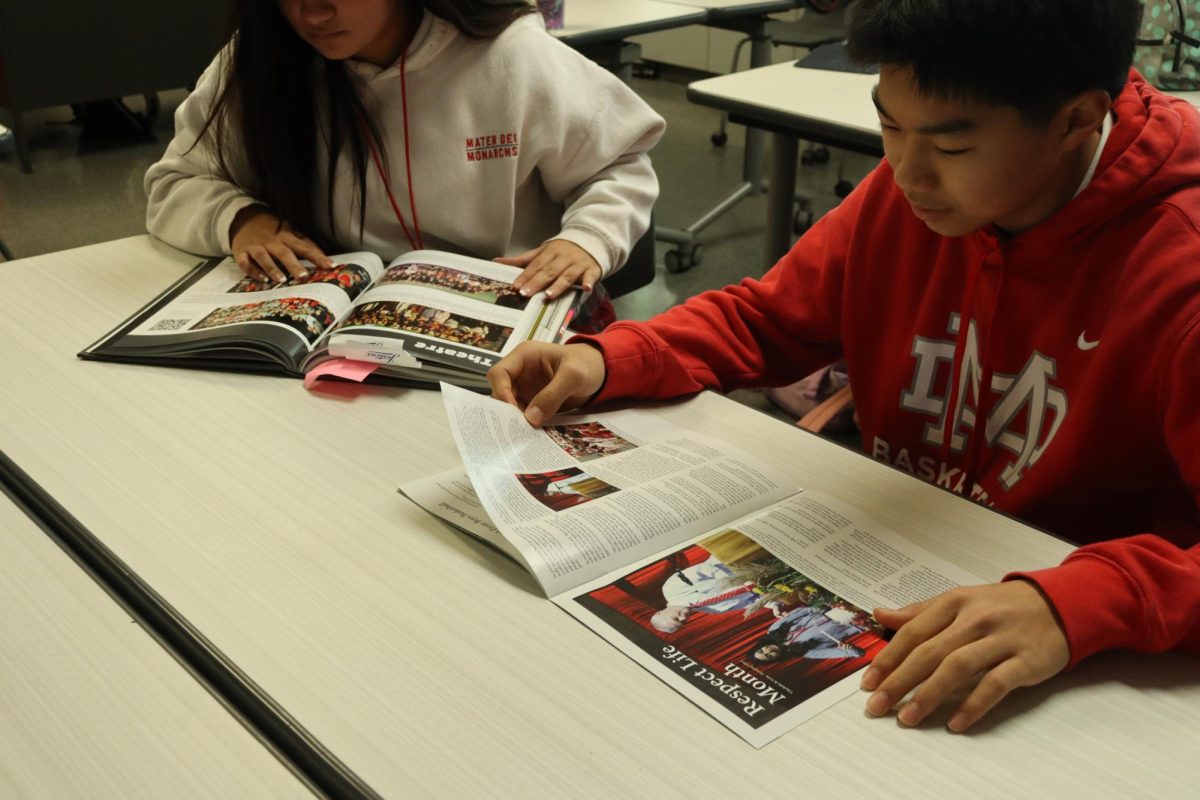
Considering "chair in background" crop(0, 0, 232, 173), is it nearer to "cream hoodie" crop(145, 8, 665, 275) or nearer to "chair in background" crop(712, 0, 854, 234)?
Answer: "chair in background" crop(712, 0, 854, 234)

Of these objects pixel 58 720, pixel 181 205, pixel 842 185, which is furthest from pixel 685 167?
pixel 58 720

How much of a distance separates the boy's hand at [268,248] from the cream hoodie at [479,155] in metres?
0.03

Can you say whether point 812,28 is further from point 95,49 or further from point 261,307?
point 261,307

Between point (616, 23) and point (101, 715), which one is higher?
point (616, 23)

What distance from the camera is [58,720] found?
71cm

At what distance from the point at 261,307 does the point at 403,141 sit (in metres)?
0.37

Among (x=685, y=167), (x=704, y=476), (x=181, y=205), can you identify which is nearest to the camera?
(x=704, y=476)

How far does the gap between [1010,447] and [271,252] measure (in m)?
0.90

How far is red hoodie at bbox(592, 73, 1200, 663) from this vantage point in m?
0.87

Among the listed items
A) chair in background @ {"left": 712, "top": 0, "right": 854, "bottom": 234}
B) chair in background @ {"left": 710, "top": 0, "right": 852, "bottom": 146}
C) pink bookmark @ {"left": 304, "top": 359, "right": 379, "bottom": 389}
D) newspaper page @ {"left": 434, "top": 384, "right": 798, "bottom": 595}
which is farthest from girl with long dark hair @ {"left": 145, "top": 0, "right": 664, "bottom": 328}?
chair in background @ {"left": 710, "top": 0, "right": 852, "bottom": 146}

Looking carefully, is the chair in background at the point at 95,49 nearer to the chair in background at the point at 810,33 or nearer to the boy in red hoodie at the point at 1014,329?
the chair in background at the point at 810,33

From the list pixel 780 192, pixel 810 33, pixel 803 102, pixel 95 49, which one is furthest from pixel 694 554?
pixel 95 49

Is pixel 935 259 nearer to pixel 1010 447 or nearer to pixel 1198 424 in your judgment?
pixel 1010 447

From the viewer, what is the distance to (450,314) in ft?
4.05
